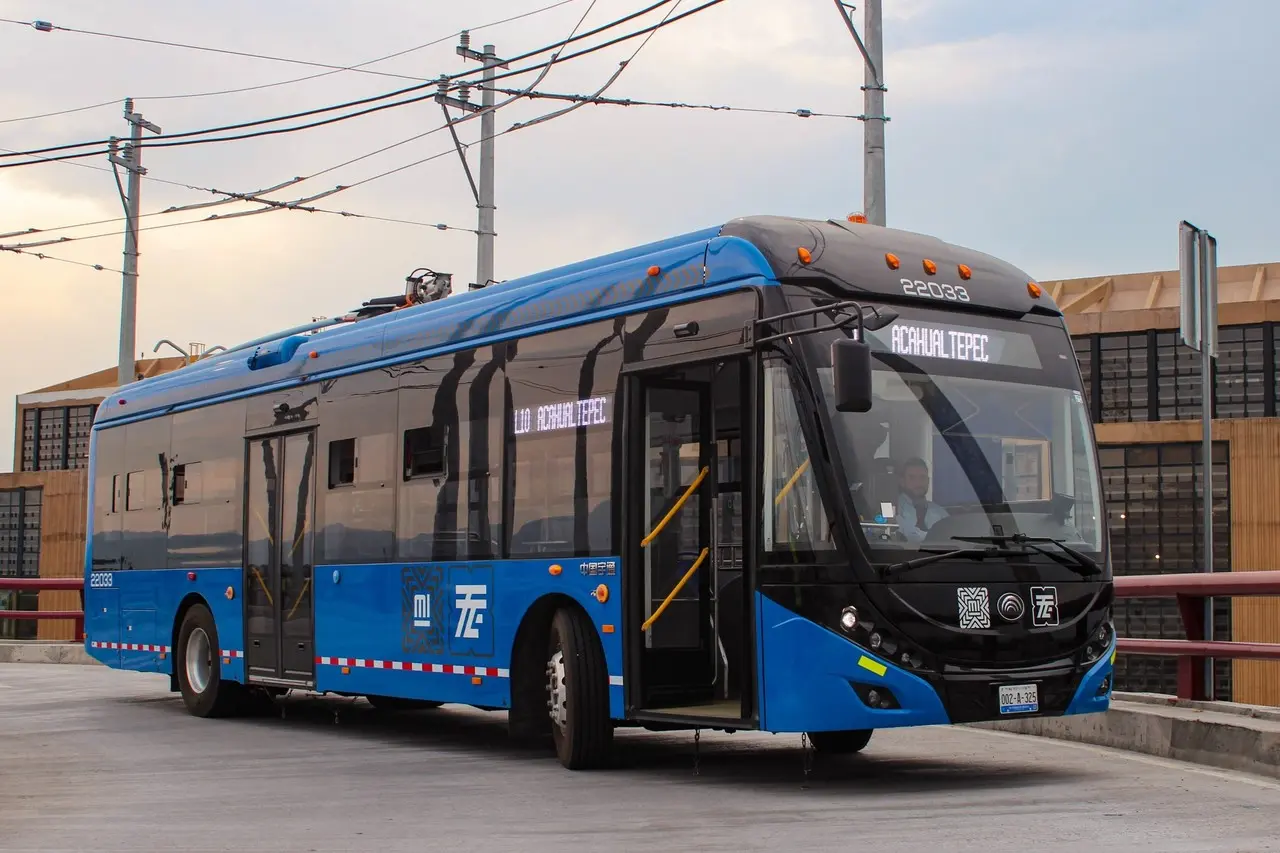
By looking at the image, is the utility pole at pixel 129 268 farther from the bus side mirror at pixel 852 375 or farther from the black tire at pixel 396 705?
the bus side mirror at pixel 852 375

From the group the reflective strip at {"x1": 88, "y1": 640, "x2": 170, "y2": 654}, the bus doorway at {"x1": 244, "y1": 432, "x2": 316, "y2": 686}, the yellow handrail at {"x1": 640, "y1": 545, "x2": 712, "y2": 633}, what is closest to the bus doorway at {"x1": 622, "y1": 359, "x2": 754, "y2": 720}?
the yellow handrail at {"x1": 640, "y1": 545, "x2": 712, "y2": 633}

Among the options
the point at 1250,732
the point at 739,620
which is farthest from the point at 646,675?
the point at 1250,732

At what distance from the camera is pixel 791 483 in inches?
389

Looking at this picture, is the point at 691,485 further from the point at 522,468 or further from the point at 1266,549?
the point at 1266,549

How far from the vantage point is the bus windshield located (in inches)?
389

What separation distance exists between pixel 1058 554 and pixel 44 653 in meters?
17.6

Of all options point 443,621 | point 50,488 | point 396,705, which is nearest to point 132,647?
point 396,705

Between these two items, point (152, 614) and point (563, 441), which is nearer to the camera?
point (563, 441)

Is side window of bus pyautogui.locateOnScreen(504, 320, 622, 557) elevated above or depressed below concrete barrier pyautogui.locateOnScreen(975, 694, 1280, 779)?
above

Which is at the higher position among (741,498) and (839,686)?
(741,498)

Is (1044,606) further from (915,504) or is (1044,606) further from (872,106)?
(872,106)

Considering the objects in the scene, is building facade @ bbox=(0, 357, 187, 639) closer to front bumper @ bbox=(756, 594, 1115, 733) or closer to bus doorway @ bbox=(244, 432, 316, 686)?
bus doorway @ bbox=(244, 432, 316, 686)

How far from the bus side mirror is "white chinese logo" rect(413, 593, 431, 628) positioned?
462 cm

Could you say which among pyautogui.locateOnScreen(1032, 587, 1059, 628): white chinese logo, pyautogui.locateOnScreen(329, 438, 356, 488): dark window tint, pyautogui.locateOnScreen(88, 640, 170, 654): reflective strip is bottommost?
pyautogui.locateOnScreen(88, 640, 170, 654): reflective strip
